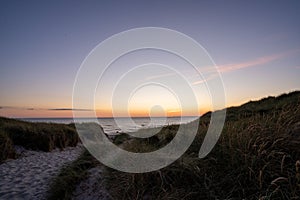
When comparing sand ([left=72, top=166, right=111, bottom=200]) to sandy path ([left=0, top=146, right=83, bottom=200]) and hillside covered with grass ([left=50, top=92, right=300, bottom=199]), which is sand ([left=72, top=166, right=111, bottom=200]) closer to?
hillside covered with grass ([left=50, top=92, right=300, bottom=199])

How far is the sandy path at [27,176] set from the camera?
20.9 feet


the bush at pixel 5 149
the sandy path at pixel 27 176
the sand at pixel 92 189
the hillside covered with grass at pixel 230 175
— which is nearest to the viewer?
the hillside covered with grass at pixel 230 175

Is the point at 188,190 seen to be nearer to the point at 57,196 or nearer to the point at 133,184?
the point at 133,184

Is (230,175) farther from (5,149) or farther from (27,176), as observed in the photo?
(5,149)

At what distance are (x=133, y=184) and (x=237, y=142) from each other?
2.55 m

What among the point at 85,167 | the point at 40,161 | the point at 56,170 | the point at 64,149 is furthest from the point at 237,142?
the point at 64,149

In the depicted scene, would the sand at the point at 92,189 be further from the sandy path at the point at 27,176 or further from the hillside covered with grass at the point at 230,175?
the sandy path at the point at 27,176

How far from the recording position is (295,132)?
547 centimetres

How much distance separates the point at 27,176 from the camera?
26.5 ft

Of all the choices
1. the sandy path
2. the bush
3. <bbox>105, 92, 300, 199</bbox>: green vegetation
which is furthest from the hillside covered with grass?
the bush

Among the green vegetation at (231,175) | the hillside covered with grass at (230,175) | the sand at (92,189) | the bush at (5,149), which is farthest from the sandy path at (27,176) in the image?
the green vegetation at (231,175)

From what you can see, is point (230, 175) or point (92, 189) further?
point (92, 189)

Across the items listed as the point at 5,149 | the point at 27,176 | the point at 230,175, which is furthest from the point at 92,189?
the point at 5,149

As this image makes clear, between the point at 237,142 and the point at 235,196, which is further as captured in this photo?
the point at 237,142
